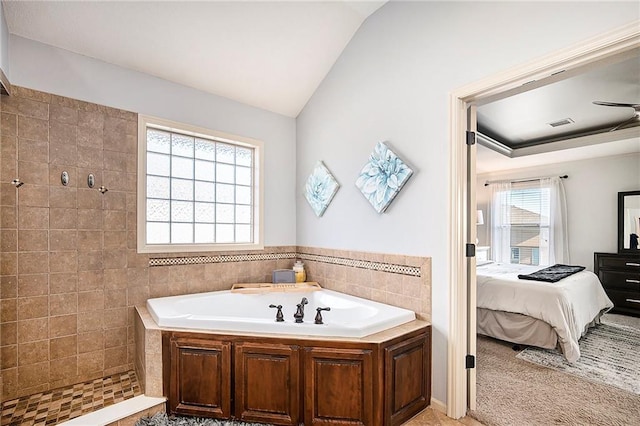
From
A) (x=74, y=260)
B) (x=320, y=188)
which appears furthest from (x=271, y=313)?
(x=74, y=260)

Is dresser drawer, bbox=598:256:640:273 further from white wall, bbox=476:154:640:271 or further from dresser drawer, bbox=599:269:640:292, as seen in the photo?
white wall, bbox=476:154:640:271

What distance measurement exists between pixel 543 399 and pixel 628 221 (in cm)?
392

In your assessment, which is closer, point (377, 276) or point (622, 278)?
point (377, 276)

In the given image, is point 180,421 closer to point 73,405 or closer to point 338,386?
point 73,405

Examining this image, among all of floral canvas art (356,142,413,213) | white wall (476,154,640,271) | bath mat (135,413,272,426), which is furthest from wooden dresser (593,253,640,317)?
bath mat (135,413,272,426)

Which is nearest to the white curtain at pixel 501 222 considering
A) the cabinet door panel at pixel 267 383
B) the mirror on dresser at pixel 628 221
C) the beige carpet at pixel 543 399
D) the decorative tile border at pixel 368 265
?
the mirror on dresser at pixel 628 221

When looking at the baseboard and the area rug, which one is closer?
the baseboard

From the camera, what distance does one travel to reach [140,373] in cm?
237

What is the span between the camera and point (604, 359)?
2998mm

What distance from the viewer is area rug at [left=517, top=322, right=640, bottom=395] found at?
2631 millimetres

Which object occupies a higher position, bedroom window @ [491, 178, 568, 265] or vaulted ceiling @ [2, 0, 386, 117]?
vaulted ceiling @ [2, 0, 386, 117]

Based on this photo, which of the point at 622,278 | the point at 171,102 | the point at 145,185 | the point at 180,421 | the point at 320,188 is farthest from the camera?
the point at 622,278

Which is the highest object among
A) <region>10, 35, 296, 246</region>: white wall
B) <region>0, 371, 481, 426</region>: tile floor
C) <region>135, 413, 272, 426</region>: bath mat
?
<region>10, 35, 296, 246</region>: white wall

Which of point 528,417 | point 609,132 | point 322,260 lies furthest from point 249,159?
point 609,132
